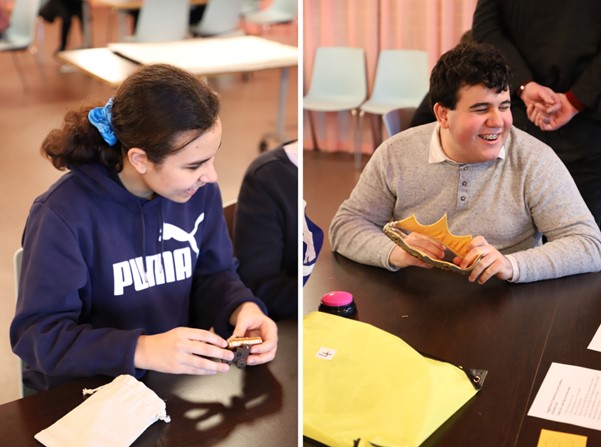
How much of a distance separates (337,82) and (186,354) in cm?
274

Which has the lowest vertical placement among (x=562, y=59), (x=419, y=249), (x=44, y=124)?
(x=44, y=124)

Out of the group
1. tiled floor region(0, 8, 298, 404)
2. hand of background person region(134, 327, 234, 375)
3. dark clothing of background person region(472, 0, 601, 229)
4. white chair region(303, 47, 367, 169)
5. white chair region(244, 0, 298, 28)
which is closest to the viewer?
hand of background person region(134, 327, 234, 375)

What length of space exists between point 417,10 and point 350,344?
2.21 m

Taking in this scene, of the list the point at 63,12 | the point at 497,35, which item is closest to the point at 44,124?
the point at 63,12

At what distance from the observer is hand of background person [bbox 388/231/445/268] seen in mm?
1490

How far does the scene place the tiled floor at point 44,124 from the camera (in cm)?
323

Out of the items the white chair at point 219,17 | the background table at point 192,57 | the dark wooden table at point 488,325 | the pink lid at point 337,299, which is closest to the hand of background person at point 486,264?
the dark wooden table at point 488,325

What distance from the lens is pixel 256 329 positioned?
1.27 m

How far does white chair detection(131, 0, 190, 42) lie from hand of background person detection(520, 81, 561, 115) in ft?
11.9

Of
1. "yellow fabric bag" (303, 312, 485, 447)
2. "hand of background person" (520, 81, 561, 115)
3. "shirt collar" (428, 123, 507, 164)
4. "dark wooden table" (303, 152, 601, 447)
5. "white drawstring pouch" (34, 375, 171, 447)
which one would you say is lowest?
"dark wooden table" (303, 152, 601, 447)

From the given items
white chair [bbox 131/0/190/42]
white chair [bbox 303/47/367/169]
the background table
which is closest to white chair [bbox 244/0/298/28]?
white chair [bbox 131/0/190/42]

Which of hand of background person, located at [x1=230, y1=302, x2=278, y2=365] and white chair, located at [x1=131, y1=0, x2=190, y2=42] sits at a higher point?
hand of background person, located at [x1=230, y1=302, x2=278, y2=365]

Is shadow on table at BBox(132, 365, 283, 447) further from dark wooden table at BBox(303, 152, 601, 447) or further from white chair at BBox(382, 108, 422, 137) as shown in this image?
white chair at BBox(382, 108, 422, 137)

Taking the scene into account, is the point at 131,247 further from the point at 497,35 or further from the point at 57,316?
the point at 497,35
